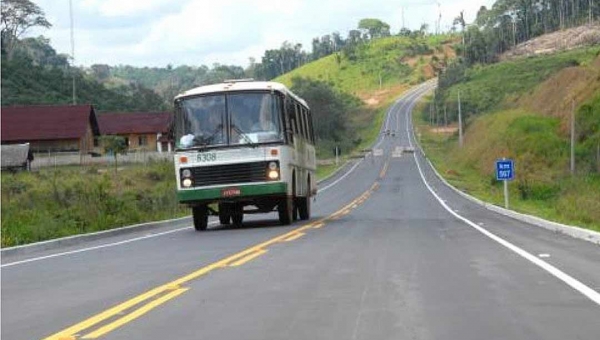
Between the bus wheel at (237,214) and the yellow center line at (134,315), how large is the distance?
13227mm

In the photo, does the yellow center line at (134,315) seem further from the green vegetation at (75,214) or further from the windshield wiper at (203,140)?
the windshield wiper at (203,140)

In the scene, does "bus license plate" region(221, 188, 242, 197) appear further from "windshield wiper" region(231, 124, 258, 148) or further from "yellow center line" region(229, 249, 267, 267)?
"yellow center line" region(229, 249, 267, 267)

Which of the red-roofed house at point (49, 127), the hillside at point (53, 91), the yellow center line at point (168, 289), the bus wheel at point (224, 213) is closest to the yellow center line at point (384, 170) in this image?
the red-roofed house at point (49, 127)

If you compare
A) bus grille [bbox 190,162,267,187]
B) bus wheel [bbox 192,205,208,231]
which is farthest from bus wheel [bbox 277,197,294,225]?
bus wheel [bbox 192,205,208,231]

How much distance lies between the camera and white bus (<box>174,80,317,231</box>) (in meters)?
21.2

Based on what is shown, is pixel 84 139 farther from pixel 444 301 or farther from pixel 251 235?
pixel 444 301

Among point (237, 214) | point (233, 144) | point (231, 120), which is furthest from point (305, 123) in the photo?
point (233, 144)

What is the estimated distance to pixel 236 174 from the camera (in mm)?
21219

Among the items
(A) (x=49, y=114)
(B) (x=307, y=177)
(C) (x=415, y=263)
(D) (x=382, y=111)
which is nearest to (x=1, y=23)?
(A) (x=49, y=114)

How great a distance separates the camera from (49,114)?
8288 cm

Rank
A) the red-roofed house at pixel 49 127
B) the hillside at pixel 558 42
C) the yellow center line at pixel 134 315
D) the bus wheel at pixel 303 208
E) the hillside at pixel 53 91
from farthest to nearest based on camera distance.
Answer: the hillside at pixel 558 42, the hillside at pixel 53 91, the red-roofed house at pixel 49 127, the bus wheel at pixel 303 208, the yellow center line at pixel 134 315

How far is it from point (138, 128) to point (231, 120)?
244 ft

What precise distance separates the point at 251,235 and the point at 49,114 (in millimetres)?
67795

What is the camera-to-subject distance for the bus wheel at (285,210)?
74.1ft
